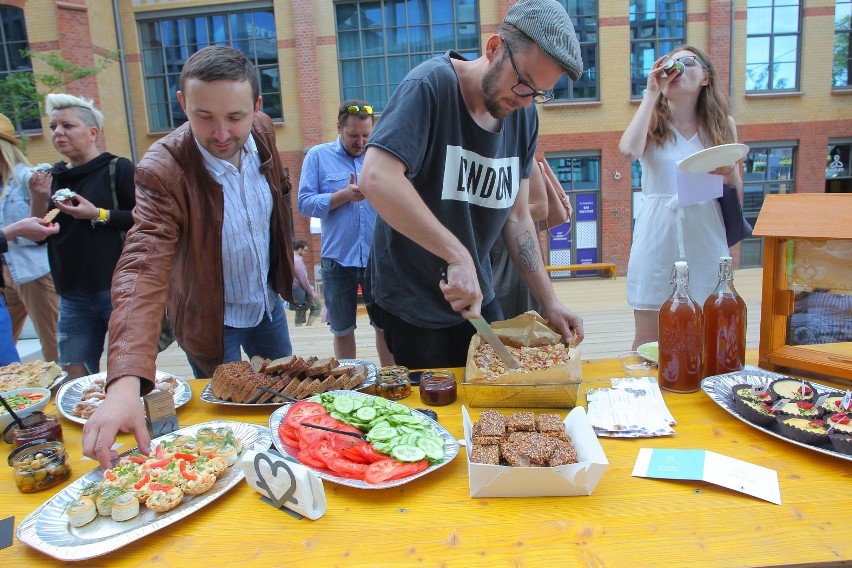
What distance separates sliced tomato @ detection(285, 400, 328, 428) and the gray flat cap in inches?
42.9

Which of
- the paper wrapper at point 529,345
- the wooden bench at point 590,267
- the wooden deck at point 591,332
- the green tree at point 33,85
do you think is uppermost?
the green tree at point 33,85

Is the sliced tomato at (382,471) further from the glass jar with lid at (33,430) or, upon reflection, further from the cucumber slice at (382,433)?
the glass jar with lid at (33,430)

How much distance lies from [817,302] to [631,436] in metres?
0.88

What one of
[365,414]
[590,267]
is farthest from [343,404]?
[590,267]

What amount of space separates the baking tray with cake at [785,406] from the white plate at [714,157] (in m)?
0.75

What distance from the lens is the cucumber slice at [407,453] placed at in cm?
113

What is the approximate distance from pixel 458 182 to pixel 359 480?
102cm

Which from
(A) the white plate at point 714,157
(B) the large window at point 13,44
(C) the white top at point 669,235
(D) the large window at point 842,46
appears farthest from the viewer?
(D) the large window at point 842,46

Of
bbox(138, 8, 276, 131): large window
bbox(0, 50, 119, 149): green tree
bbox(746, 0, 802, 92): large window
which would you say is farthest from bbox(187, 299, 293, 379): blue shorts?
bbox(746, 0, 802, 92): large window

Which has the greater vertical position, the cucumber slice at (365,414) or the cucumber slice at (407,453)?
the cucumber slice at (365,414)

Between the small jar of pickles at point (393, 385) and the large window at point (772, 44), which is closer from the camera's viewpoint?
the small jar of pickles at point (393, 385)

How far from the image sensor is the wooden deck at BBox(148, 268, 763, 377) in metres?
4.91

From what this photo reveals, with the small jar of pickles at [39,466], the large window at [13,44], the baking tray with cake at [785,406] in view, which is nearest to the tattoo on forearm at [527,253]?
the baking tray with cake at [785,406]

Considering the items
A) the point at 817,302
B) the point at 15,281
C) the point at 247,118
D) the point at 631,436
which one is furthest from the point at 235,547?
the point at 15,281
